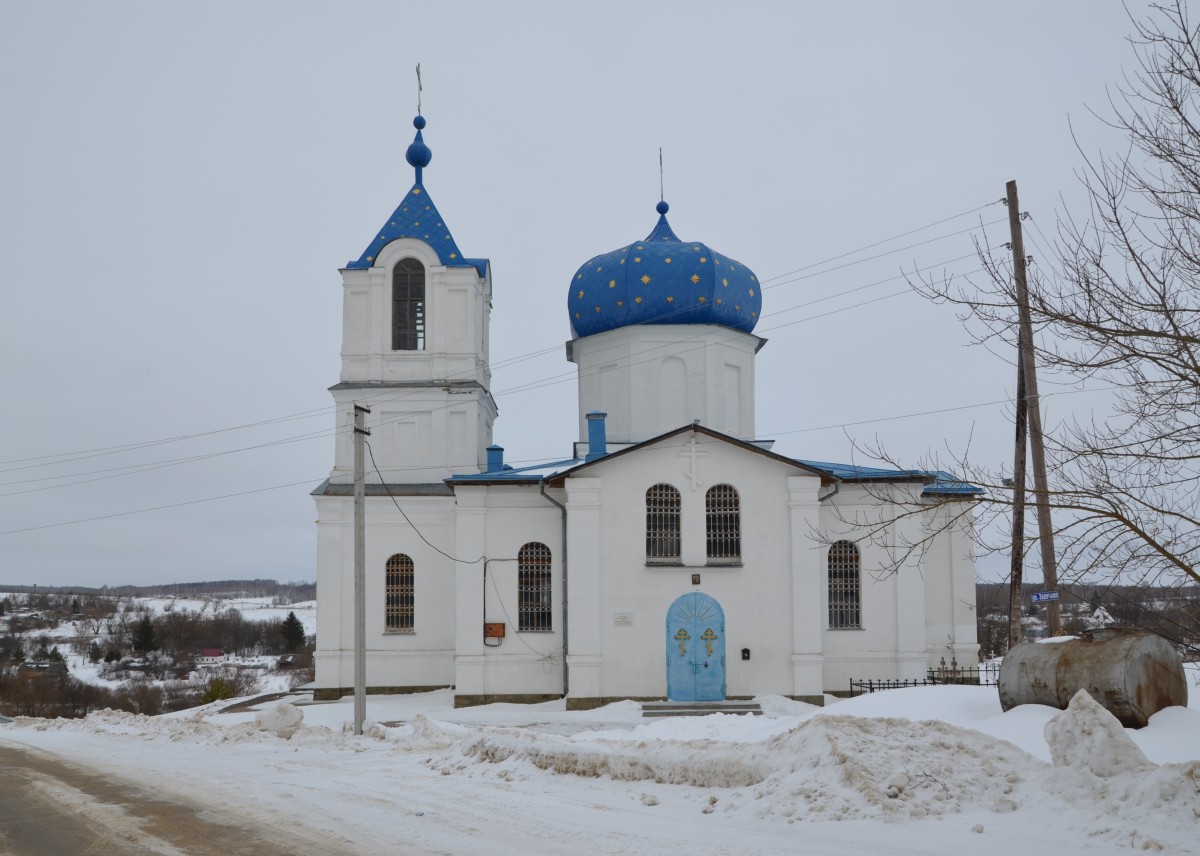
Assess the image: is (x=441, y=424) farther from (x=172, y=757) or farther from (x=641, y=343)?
(x=172, y=757)

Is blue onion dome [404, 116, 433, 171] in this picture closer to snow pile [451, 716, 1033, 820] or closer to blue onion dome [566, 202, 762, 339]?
blue onion dome [566, 202, 762, 339]

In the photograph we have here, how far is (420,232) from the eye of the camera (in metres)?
27.4

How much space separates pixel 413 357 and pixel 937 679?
13441mm


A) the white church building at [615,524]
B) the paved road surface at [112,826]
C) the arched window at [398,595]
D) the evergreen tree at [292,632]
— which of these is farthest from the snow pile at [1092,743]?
the evergreen tree at [292,632]

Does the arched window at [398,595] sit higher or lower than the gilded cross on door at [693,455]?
lower

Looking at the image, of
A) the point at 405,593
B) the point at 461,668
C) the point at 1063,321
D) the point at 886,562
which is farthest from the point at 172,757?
the point at 886,562

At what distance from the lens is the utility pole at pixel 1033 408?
28.5 ft

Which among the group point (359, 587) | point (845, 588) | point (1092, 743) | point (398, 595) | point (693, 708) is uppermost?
point (359, 587)

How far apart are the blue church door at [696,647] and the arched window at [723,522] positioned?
970 mm

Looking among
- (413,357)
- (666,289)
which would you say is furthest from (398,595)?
(666,289)

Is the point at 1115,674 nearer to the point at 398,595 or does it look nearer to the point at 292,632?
the point at 398,595

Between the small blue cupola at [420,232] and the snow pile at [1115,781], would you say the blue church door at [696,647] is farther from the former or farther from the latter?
the snow pile at [1115,781]

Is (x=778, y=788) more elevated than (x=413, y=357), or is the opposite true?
(x=413, y=357)

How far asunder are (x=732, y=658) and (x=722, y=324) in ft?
27.1
